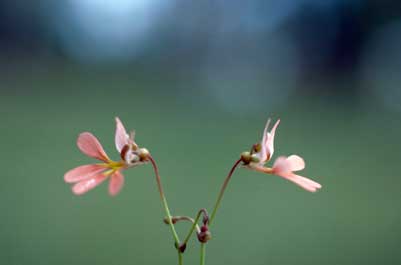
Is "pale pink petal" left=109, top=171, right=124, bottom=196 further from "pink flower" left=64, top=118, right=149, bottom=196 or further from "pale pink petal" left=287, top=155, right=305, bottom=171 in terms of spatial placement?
"pale pink petal" left=287, top=155, right=305, bottom=171

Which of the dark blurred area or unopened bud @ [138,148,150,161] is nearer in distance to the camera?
unopened bud @ [138,148,150,161]

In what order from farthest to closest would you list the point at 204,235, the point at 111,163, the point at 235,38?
the point at 235,38, the point at 111,163, the point at 204,235

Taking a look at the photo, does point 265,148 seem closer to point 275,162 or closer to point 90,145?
point 275,162

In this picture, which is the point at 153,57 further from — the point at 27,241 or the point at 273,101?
the point at 27,241

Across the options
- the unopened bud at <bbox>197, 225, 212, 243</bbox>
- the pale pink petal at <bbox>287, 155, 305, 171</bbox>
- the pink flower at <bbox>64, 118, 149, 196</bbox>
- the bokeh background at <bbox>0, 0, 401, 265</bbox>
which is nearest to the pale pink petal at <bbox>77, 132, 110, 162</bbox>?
the pink flower at <bbox>64, 118, 149, 196</bbox>

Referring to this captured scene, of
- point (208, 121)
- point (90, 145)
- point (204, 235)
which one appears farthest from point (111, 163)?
point (208, 121)

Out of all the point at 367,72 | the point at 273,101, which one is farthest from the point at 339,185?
the point at 367,72

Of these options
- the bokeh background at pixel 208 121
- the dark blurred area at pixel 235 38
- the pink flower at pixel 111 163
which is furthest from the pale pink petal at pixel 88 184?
the dark blurred area at pixel 235 38

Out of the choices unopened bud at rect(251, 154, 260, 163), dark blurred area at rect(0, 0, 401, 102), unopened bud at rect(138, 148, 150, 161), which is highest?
dark blurred area at rect(0, 0, 401, 102)
